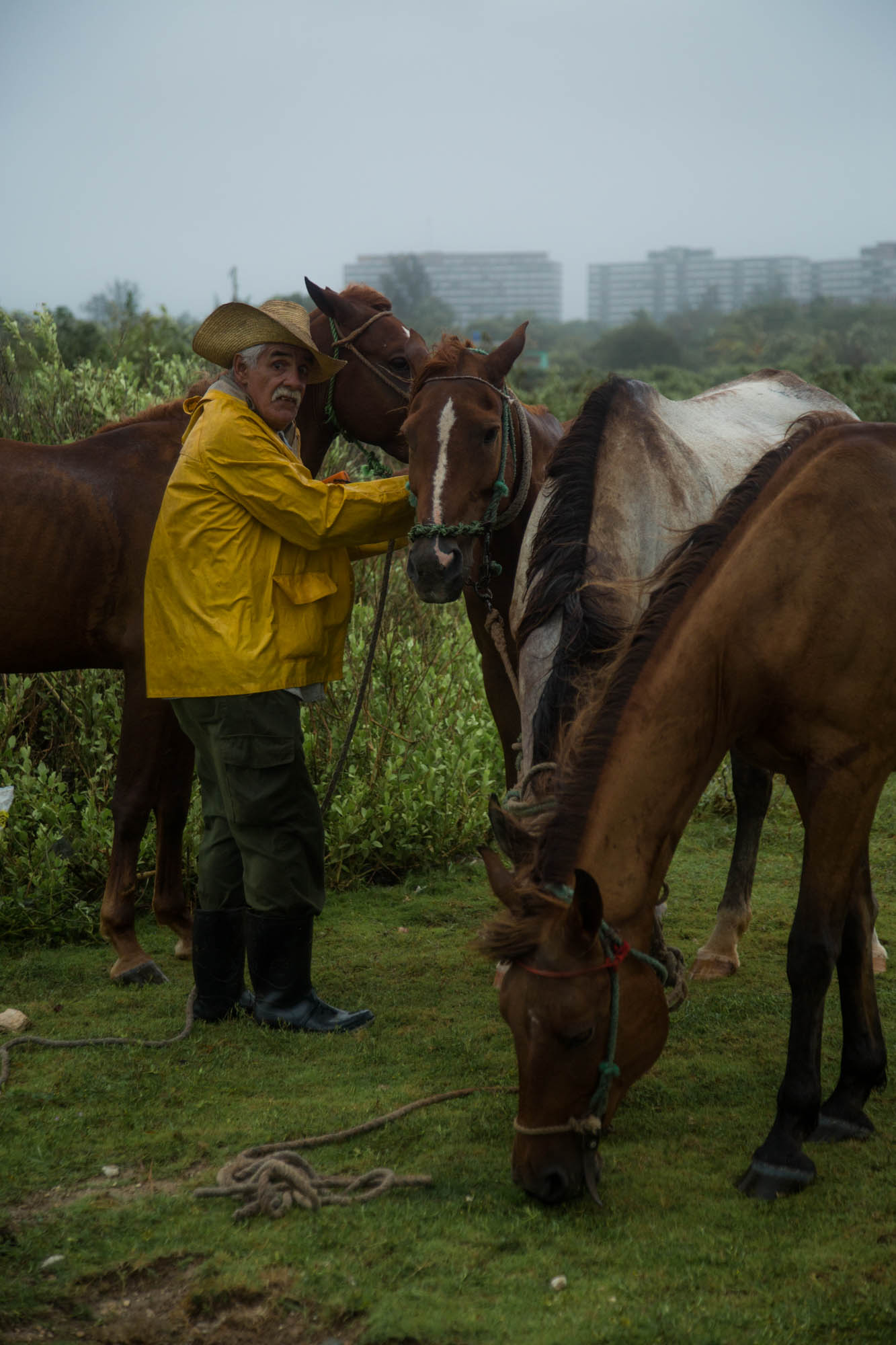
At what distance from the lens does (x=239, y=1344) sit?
7.70ft

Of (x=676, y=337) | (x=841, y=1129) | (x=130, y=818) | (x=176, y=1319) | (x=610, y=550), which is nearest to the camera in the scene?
(x=176, y=1319)

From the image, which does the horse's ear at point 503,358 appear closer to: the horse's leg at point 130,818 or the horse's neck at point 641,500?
the horse's neck at point 641,500

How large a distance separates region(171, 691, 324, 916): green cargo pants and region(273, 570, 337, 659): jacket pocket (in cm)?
16

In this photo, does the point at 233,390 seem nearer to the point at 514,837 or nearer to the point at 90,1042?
the point at 514,837

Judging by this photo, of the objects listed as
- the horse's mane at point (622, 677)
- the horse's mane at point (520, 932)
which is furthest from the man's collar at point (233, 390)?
the horse's mane at point (520, 932)

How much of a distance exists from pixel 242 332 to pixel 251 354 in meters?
0.08

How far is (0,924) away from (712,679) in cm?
349

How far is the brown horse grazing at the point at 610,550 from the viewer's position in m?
3.17

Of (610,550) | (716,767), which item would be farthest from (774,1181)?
(610,550)

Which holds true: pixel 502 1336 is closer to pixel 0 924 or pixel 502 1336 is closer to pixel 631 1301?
pixel 631 1301

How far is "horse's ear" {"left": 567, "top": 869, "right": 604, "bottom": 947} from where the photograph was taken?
2473 millimetres

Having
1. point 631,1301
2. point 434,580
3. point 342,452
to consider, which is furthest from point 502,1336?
point 342,452

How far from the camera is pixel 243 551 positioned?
3.76m

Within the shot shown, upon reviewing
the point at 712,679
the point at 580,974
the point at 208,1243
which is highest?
the point at 712,679
